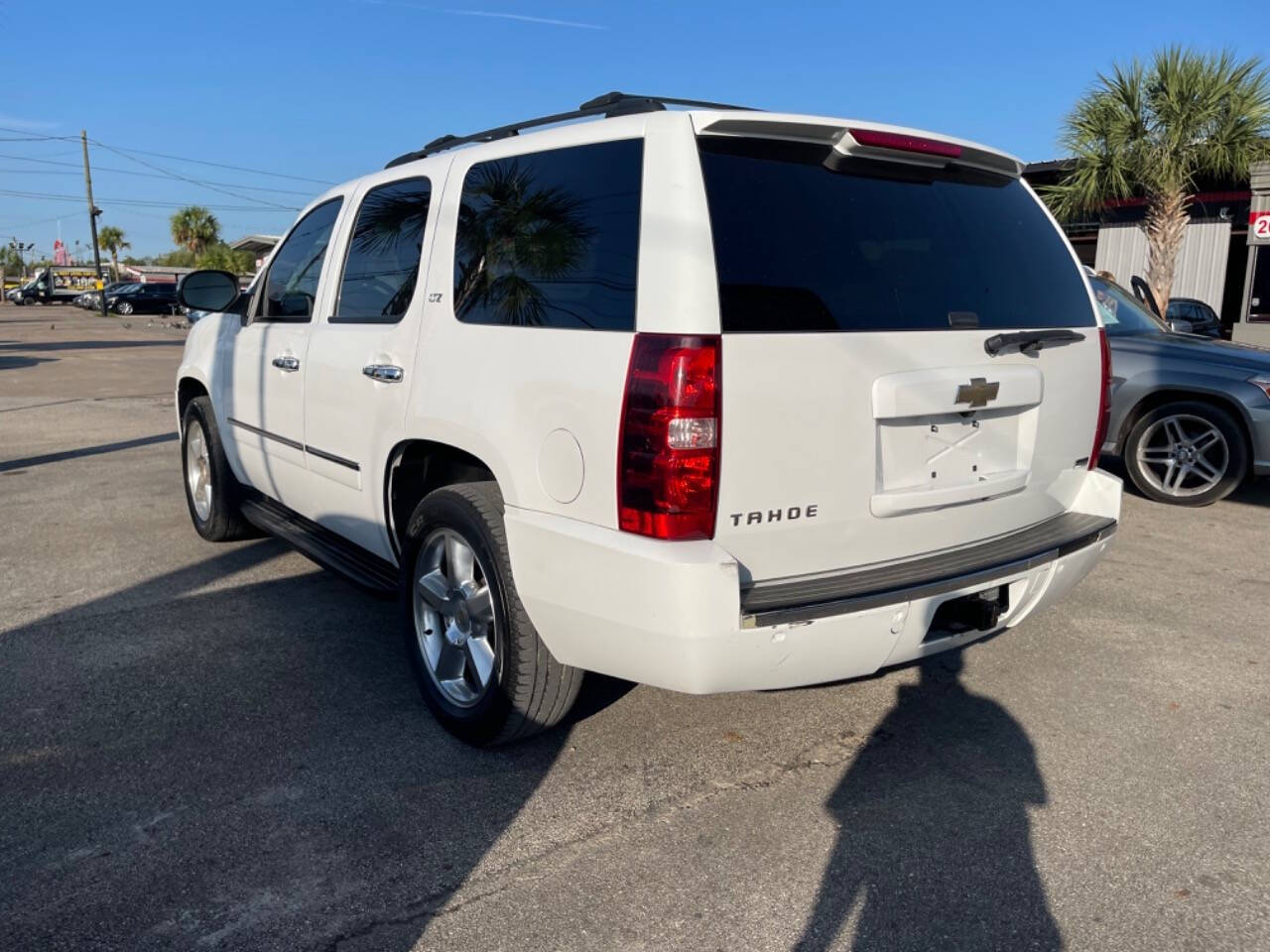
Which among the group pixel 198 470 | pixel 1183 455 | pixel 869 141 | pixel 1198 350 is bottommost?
pixel 1183 455

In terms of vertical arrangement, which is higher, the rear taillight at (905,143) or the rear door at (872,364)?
the rear taillight at (905,143)

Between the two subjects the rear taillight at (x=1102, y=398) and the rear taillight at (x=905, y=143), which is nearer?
the rear taillight at (x=905, y=143)

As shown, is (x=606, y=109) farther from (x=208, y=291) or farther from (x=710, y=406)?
(x=208, y=291)

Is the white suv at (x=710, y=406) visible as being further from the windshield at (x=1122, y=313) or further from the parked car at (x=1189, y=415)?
the windshield at (x=1122, y=313)

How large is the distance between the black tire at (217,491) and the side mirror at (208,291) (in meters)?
0.63

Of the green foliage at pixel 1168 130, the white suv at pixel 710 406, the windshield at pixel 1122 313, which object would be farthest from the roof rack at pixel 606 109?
the green foliage at pixel 1168 130

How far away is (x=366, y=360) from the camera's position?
3.92 meters

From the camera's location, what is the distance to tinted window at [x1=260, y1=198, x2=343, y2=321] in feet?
15.2

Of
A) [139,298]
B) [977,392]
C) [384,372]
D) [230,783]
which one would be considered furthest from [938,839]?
[139,298]

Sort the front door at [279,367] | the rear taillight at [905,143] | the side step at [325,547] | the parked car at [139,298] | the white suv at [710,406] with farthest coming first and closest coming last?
1. the parked car at [139,298]
2. the front door at [279,367]
3. the side step at [325,547]
4. the rear taillight at [905,143]
5. the white suv at [710,406]

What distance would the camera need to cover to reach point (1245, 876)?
2826 mm

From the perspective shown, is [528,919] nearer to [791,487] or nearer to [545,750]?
[545,750]

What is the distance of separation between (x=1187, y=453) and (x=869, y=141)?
5578 mm

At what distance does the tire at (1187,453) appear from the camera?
730cm
